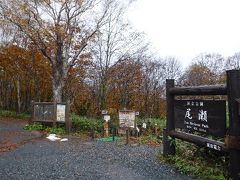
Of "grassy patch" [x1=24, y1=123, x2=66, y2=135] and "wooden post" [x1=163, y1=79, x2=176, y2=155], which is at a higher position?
"wooden post" [x1=163, y1=79, x2=176, y2=155]

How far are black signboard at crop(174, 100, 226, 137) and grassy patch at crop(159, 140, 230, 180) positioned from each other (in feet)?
1.74

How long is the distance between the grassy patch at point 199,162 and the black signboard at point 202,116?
0.53 m

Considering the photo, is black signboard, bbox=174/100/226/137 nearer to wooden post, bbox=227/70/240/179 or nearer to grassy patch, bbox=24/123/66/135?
wooden post, bbox=227/70/240/179

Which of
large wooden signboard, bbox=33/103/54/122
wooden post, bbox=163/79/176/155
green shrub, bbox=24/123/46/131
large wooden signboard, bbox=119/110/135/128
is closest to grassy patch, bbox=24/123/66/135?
green shrub, bbox=24/123/46/131

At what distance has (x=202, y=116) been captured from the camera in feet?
18.4

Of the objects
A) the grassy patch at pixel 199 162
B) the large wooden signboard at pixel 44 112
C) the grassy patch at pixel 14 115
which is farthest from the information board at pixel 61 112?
the grassy patch at pixel 14 115

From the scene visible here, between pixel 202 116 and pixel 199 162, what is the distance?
89cm

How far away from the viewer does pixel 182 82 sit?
35.2 metres

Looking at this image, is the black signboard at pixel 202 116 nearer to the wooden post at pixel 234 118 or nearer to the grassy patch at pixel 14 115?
the wooden post at pixel 234 118

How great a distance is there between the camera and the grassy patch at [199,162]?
509 cm

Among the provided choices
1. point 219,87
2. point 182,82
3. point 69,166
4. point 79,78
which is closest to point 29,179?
point 69,166

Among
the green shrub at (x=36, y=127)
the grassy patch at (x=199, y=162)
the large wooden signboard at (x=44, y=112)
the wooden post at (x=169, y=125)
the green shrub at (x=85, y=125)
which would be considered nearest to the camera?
the grassy patch at (x=199, y=162)

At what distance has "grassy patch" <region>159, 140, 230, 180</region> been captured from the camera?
5.09 meters

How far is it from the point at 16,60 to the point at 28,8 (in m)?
8.05
